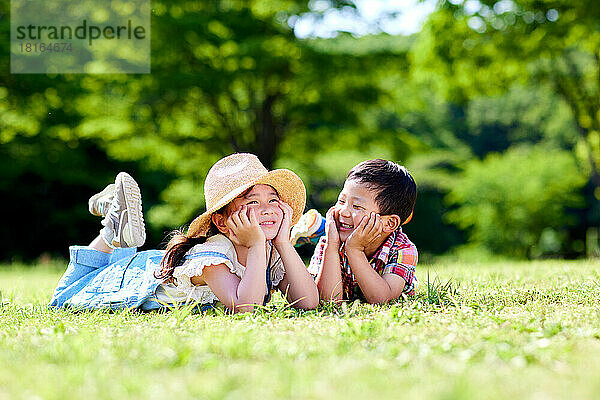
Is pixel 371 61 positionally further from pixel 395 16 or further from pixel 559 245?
pixel 559 245

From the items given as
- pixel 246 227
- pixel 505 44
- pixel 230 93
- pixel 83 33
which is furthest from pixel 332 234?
pixel 230 93

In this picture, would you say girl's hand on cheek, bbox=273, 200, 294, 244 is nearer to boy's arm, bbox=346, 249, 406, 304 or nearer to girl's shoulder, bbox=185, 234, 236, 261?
girl's shoulder, bbox=185, 234, 236, 261

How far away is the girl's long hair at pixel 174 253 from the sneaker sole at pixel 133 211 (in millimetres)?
790

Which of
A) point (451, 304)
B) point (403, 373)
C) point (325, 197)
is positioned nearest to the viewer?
point (403, 373)

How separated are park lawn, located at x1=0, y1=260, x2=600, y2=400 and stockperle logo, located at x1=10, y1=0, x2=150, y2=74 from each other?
45.8 feet

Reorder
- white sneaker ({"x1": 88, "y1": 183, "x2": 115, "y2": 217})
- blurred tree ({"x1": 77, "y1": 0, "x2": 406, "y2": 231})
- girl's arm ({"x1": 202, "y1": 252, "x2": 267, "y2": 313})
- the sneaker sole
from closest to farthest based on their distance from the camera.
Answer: girl's arm ({"x1": 202, "y1": 252, "x2": 267, "y2": 313}) → the sneaker sole → white sneaker ({"x1": 88, "y1": 183, "x2": 115, "y2": 217}) → blurred tree ({"x1": 77, "y1": 0, "x2": 406, "y2": 231})

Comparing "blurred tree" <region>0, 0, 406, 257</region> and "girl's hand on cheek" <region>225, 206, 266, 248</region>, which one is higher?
"blurred tree" <region>0, 0, 406, 257</region>

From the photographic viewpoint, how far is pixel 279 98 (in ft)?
61.4

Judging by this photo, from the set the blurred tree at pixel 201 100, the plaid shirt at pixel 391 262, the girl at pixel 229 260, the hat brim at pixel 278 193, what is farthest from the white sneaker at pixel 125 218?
the blurred tree at pixel 201 100

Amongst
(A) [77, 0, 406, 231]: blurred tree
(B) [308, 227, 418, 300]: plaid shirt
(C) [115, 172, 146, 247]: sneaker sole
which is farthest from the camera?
(A) [77, 0, 406, 231]: blurred tree

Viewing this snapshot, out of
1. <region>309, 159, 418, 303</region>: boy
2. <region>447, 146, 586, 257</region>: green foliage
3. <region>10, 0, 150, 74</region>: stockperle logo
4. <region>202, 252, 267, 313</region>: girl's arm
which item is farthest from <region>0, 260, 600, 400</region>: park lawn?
<region>447, 146, 586, 257</region>: green foliage

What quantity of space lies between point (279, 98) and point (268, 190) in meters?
15.2

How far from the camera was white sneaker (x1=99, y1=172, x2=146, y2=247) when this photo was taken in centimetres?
453

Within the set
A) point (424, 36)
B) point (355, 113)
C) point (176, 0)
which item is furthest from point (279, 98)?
point (424, 36)
